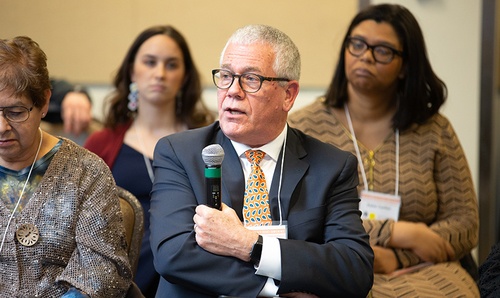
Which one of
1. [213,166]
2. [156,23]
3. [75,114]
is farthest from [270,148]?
[156,23]

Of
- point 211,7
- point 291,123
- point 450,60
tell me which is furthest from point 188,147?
point 211,7

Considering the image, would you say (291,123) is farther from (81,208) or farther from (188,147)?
(81,208)

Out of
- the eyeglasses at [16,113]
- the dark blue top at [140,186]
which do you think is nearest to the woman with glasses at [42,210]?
the eyeglasses at [16,113]

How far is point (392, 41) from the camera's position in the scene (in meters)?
3.63

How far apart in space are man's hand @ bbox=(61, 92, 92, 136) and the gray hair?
1.86m

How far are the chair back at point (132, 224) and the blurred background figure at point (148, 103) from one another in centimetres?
100

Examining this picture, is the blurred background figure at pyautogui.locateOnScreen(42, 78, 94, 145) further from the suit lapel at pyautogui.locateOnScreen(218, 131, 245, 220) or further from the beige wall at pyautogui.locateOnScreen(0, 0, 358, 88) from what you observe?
the suit lapel at pyautogui.locateOnScreen(218, 131, 245, 220)

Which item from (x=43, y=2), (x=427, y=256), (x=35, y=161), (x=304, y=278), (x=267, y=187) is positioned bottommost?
(x=427, y=256)

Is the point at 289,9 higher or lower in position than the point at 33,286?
higher

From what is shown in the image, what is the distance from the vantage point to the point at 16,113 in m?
2.46

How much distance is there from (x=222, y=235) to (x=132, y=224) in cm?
58

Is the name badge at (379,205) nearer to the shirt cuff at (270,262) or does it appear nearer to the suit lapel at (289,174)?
the suit lapel at (289,174)

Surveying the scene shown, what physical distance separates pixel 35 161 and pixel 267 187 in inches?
32.5

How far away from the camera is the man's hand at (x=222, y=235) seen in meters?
2.41
